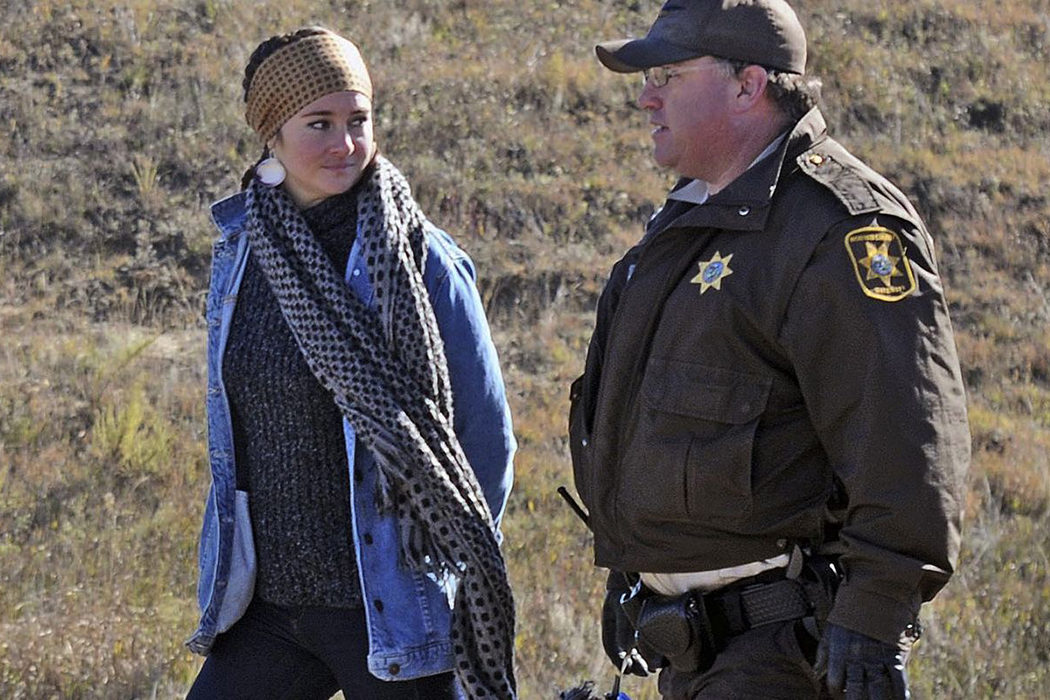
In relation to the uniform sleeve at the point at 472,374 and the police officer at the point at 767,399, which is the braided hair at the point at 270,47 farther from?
the police officer at the point at 767,399

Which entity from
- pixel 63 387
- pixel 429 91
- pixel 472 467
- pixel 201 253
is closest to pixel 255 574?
pixel 472 467

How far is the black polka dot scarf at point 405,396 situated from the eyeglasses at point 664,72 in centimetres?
68

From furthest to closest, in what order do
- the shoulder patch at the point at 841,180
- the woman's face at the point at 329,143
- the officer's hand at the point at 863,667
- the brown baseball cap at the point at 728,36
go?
the woman's face at the point at 329,143, the brown baseball cap at the point at 728,36, the shoulder patch at the point at 841,180, the officer's hand at the point at 863,667

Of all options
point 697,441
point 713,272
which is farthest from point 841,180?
point 697,441

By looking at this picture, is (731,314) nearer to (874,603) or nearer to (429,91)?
(874,603)

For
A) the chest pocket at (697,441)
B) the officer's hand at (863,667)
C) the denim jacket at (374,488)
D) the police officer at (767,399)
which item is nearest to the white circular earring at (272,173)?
the denim jacket at (374,488)

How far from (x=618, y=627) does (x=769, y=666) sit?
52 cm

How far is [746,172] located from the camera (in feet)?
9.87

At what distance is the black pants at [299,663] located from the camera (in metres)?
3.36

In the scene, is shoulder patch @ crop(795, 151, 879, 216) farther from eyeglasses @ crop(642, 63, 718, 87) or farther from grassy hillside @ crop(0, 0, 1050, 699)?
grassy hillside @ crop(0, 0, 1050, 699)

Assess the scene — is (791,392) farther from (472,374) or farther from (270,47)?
(270,47)

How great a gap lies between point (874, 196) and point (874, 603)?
75 centimetres

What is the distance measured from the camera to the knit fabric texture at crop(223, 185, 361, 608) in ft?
11.1

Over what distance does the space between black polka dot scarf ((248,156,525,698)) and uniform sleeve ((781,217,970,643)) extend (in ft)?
2.97
